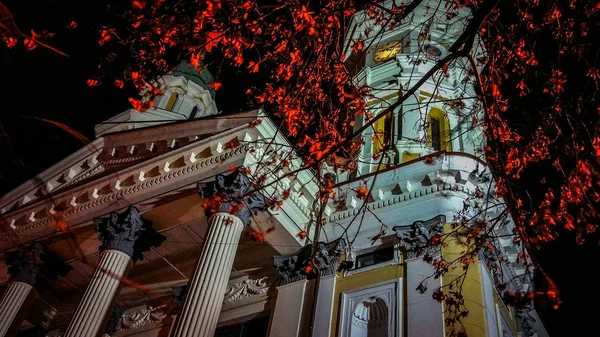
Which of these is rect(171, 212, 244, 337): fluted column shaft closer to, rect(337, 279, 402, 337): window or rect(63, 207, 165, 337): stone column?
rect(63, 207, 165, 337): stone column

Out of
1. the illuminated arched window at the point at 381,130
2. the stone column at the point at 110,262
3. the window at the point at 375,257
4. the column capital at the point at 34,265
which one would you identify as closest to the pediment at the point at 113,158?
the column capital at the point at 34,265

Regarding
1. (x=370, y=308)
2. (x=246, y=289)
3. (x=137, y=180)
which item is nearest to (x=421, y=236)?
(x=370, y=308)

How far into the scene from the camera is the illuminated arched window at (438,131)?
1688cm

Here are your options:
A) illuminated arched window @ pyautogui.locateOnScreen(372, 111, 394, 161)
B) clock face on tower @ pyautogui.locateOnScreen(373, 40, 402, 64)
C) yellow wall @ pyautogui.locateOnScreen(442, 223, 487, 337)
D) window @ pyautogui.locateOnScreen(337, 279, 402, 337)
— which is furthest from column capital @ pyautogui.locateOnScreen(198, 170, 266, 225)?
clock face on tower @ pyautogui.locateOnScreen(373, 40, 402, 64)

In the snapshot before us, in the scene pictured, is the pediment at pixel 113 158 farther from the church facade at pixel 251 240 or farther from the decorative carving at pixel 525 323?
the decorative carving at pixel 525 323

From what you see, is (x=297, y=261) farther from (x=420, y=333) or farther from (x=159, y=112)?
(x=159, y=112)

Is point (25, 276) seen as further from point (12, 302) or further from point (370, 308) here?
point (370, 308)

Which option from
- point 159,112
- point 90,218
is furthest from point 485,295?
point 159,112

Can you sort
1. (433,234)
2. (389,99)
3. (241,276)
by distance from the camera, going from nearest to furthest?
(433,234)
(241,276)
(389,99)

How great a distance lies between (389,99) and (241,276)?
9368 millimetres

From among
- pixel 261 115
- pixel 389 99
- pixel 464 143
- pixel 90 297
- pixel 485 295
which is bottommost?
pixel 90 297

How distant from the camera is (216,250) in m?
10.9

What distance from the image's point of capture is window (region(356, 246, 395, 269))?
13.1 m

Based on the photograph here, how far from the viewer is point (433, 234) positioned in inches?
495
